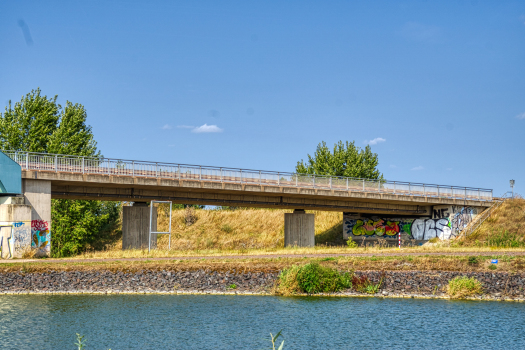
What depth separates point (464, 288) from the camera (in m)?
24.7

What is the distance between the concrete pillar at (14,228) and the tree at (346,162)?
157 feet

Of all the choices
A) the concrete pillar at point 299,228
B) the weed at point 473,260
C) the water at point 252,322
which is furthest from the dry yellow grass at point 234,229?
the water at point 252,322

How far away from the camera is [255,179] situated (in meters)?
48.8

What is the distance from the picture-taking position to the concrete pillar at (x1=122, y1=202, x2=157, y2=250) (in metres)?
47.7

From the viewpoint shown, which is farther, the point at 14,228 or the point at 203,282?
the point at 14,228

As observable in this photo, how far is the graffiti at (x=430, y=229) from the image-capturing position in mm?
55812

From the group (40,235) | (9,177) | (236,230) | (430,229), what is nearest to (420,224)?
(430,229)

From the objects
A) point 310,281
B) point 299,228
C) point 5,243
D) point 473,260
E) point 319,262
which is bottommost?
point 310,281

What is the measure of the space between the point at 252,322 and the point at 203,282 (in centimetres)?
703

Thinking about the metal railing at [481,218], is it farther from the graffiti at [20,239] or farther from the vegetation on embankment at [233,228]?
the graffiti at [20,239]

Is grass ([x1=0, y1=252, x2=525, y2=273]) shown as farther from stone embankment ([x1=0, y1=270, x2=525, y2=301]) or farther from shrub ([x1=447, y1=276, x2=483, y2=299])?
shrub ([x1=447, y1=276, x2=483, y2=299])

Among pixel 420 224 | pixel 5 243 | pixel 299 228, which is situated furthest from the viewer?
pixel 420 224

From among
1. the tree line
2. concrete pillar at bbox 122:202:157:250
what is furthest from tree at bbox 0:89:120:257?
concrete pillar at bbox 122:202:157:250

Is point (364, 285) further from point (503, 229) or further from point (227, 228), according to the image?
point (227, 228)
